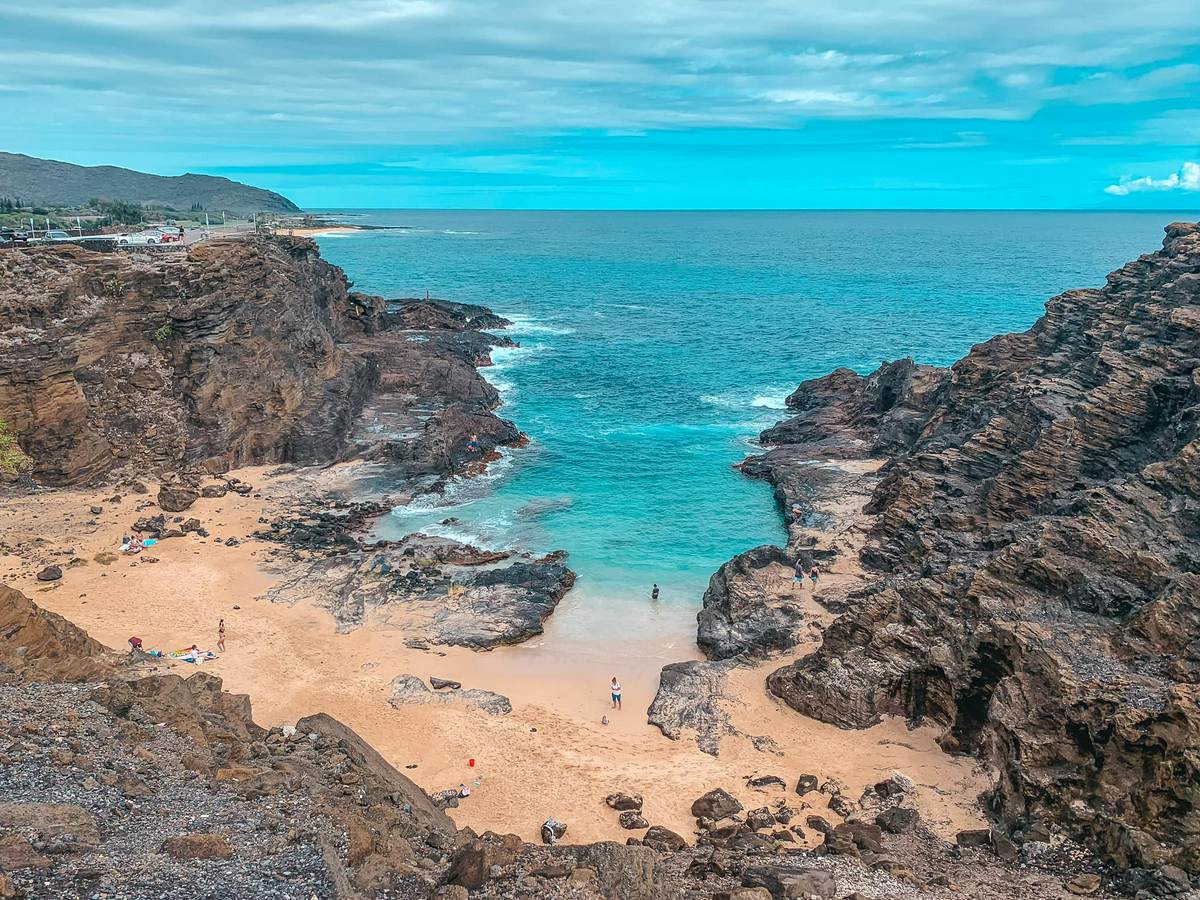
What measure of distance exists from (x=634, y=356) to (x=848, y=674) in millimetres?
69329

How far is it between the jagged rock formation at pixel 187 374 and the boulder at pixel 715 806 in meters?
33.2

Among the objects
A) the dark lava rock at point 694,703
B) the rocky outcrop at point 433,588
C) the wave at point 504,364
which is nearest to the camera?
the dark lava rock at point 694,703

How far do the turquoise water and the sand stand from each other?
19.3 ft

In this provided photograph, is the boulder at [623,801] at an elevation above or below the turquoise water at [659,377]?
below

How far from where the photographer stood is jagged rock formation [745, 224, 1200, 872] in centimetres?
2305

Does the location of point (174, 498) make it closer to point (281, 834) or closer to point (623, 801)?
point (623, 801)

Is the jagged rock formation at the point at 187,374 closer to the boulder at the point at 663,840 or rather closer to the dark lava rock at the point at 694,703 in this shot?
the dark lava rock at the point at 694,703

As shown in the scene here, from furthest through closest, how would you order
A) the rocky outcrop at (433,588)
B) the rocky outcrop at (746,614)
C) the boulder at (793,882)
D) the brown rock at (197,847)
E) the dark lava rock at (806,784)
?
the rocky outcrop at (433,588), the rocky outcrop at (746,614), the dark lava rock at (806,784), the boulder at (793,882), the brown rock at (197,847)

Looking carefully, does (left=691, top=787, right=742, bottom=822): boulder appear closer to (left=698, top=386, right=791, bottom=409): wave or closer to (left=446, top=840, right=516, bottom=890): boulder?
(left=446, top=840, right=516, bottom=890): boulder

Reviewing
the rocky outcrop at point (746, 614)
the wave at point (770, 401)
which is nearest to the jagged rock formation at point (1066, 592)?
the rocky outcrop at point (746, 614)

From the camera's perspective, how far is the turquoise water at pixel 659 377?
157 ft

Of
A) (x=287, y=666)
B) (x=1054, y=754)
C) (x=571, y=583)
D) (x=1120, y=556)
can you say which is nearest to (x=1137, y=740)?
(x=1054, y=754)

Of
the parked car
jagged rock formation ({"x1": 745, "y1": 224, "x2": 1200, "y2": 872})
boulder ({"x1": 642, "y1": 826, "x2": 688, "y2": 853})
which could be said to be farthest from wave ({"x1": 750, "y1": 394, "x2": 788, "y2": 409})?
the parked car

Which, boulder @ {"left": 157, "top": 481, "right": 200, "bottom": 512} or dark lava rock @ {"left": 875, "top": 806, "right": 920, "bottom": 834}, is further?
boulder @ {"left": 157, "top": 481, "right": 200, "bottom": 512}
